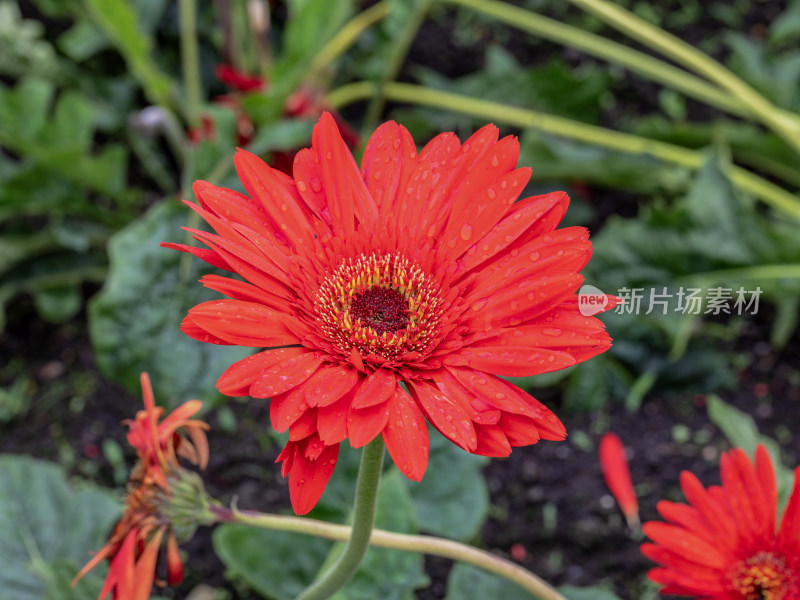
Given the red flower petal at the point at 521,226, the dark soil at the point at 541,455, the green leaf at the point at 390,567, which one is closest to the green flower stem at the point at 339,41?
the dark soil at the point at 541,455

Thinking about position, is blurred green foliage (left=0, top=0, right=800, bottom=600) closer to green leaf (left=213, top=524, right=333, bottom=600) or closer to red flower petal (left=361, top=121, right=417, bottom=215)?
green leaf (left=213, top=524, right=333, bottom=600)

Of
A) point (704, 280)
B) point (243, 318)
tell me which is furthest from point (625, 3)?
point (243, 318)

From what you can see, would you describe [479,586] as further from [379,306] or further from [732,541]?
[379,306]

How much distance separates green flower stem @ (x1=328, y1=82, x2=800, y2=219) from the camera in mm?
1749

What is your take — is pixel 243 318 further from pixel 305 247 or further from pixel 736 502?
pixel 736 502

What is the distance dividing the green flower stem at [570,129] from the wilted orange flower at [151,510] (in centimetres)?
117

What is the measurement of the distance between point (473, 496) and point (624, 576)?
0.34 meters

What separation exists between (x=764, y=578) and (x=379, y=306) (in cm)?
50

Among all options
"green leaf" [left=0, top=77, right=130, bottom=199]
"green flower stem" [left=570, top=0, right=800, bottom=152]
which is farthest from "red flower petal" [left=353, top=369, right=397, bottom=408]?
"green leaf" [left=0, top=77, right=130, bottom=199]

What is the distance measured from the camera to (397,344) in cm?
73

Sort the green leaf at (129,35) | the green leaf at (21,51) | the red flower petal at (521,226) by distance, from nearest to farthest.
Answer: the red flower petal at (521,226), the green leaf at (129,35), the green leaf at (21,51)

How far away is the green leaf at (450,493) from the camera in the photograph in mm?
1273

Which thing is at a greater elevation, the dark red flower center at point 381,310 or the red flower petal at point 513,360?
the dark red flower center at point 381,310

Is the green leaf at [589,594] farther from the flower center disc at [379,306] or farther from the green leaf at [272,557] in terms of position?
the flower center disc at [379,306]
